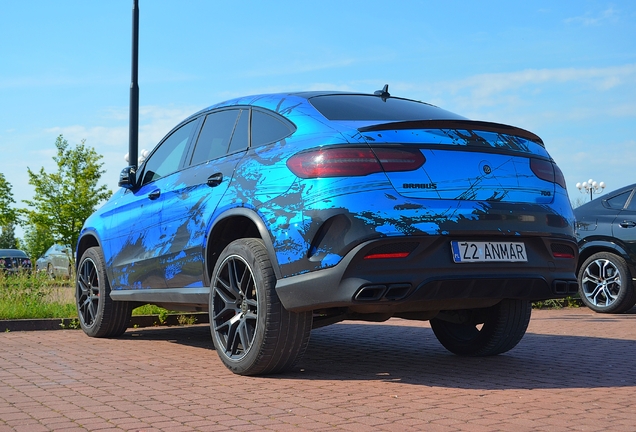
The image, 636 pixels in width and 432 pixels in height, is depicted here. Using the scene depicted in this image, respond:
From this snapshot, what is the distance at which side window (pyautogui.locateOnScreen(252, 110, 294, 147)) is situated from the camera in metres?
5.43

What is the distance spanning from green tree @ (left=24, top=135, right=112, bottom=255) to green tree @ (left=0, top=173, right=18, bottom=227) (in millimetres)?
6796

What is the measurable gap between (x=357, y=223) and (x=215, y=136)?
6.90 ft

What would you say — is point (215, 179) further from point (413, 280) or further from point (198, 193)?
point (413, 280)

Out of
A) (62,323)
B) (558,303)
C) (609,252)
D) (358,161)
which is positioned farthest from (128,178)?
(558,303)

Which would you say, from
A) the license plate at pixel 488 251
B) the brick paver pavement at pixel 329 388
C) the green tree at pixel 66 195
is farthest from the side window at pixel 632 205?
the green tree at pixel 66 195

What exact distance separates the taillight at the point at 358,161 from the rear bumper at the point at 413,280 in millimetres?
447

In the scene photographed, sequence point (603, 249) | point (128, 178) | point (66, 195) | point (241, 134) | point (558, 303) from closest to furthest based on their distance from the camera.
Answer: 1. point (241, 134)
2. point (128, 178)
3. point (603, 249)
4. point (558, 303)
5. point (66, 195)

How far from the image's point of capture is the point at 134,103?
13406mm

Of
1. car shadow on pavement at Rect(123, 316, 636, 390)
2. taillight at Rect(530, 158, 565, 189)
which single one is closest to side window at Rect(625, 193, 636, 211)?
car shadow on pavement at Rect(123, 316, 636, 390)

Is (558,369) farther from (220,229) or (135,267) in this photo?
(135,267)

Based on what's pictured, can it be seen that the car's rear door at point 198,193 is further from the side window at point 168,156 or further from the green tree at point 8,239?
the green tree at point 8,239

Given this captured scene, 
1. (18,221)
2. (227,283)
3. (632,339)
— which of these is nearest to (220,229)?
(227,283)

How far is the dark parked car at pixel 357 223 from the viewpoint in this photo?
471 cm

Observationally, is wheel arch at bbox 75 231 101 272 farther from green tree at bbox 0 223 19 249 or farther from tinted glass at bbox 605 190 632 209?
green tree at bbox 0 223 19 249
